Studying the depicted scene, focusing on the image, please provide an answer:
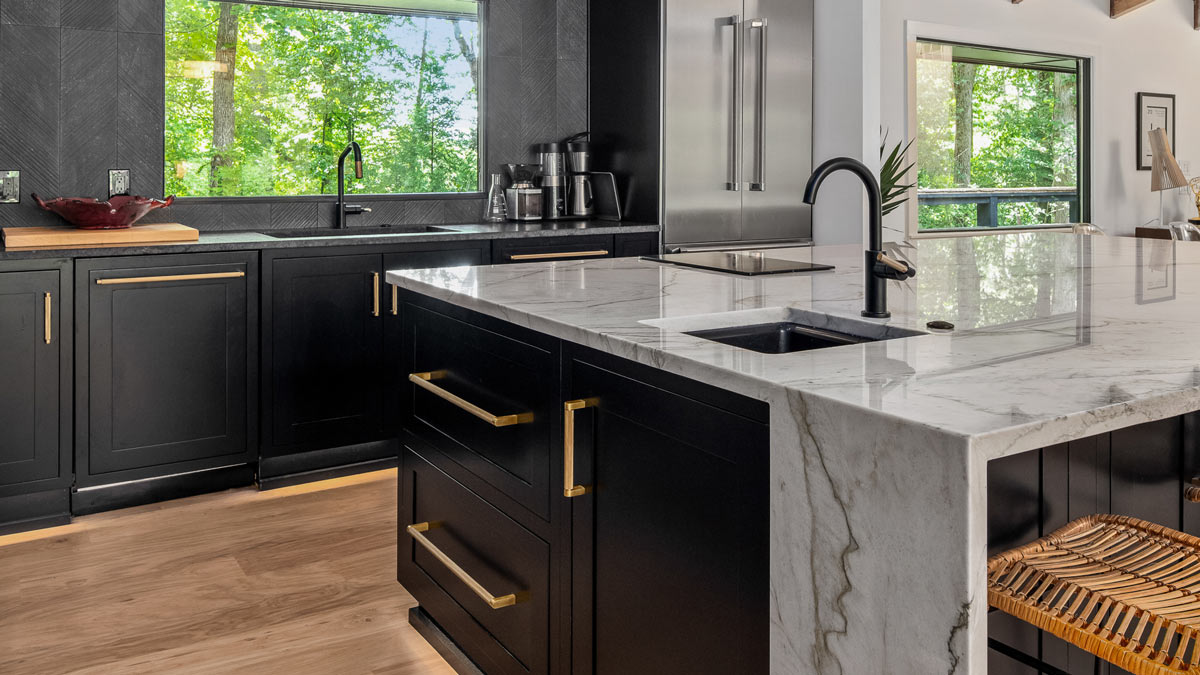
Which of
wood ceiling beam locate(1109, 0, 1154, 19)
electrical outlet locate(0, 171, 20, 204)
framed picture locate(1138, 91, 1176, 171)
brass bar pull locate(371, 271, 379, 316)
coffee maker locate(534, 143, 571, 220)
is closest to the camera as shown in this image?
electrical outlet locate(0, 171, 20, 204)

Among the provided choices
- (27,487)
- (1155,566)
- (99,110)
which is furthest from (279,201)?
(1155,566)

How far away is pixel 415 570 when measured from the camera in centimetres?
250

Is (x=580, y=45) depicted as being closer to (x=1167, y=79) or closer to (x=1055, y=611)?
(x=1055, y=611)

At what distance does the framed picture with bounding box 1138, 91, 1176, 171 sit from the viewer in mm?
7570

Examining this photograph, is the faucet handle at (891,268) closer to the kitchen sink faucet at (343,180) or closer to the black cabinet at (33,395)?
the black cabinet at (33,395)

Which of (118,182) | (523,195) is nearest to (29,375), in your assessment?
(118,182)

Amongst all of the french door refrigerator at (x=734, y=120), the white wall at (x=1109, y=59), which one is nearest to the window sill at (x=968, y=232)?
the white wall at (x=1109, y=59)

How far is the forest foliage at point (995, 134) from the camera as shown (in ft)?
21.0

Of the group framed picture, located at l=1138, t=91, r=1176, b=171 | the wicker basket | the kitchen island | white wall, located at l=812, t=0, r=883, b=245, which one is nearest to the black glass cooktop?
the kitchen island

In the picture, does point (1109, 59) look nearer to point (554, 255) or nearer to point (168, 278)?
point (554, 255)

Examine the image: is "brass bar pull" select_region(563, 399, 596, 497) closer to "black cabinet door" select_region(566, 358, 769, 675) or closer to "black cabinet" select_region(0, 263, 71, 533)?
"black cabinet door" select_region(566, 358, 769, 675)

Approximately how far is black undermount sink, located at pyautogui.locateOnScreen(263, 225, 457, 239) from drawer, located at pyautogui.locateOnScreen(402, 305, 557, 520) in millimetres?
1651

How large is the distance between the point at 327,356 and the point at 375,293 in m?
0.30

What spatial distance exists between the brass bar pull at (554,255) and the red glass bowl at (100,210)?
1.43 meters
